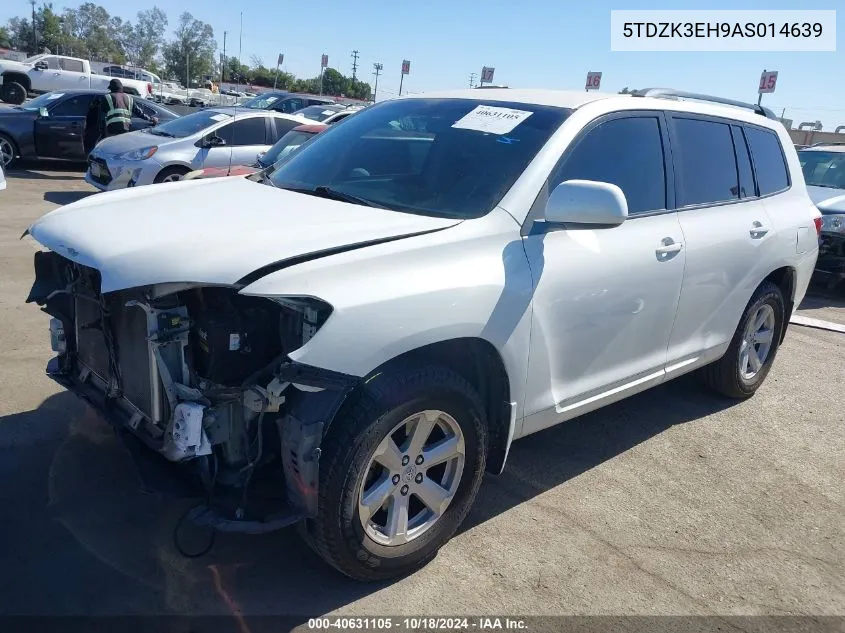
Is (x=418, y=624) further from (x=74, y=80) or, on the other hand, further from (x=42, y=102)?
(x=74, y=80)

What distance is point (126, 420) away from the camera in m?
2.91

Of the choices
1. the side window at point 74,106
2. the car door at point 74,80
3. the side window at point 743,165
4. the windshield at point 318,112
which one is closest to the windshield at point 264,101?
the windshield at point 318,112

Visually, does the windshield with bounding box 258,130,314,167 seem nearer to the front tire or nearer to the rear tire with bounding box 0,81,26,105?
the front tire

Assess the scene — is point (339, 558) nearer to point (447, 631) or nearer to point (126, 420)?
point (447, 631)

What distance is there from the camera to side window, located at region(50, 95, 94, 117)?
13.4m

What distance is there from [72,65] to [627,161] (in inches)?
1225

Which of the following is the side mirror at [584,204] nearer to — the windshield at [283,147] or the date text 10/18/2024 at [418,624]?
the date text 10/18/2024 at [418,624]

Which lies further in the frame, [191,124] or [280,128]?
[280,128]

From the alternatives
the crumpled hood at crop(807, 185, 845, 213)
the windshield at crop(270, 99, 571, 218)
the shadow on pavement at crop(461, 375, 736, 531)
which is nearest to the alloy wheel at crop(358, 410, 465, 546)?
the shadow on pavement at crop(461, 375, 736, 531)

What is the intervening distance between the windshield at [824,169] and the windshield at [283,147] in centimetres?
716

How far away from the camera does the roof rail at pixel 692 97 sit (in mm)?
4355

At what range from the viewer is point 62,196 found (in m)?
11.3

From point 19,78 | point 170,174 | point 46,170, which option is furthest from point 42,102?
point 19,78

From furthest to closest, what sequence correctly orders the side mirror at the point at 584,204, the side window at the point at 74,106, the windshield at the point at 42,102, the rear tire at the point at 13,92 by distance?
the rear tire at the point at 13,92, the side window at the point at 74,106, the windshield at the point at 42,102, the side mirror at the point at 584,204
